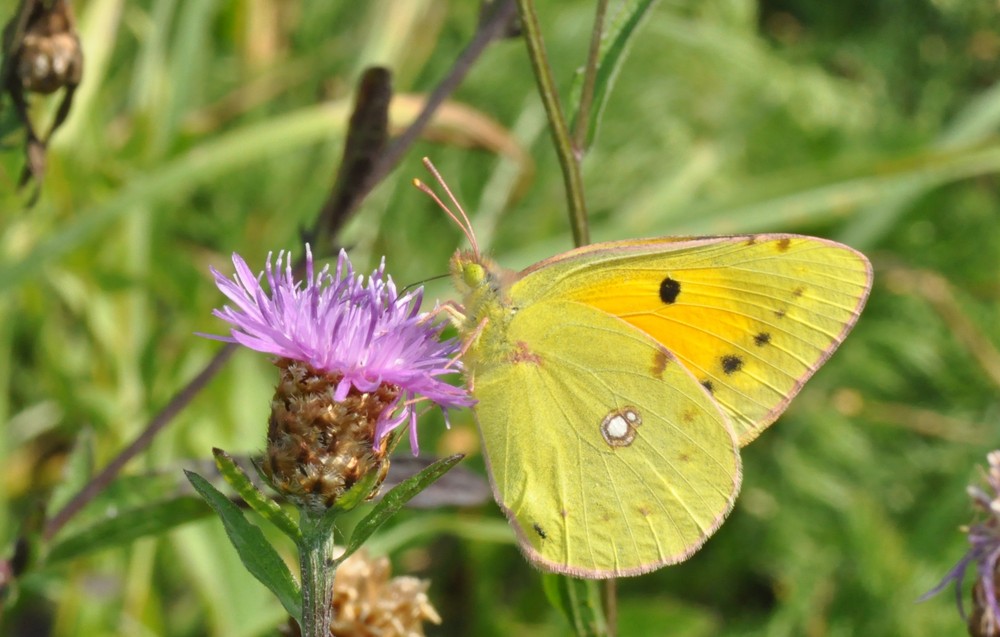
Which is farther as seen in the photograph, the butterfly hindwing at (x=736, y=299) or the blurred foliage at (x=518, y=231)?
the blurred foliage at (x=518, y=231)

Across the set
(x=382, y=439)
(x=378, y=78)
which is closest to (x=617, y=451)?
(x=382, y=439)

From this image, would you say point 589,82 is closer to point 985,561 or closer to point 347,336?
point 347,336

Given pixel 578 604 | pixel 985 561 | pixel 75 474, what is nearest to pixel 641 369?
pixel 578 604

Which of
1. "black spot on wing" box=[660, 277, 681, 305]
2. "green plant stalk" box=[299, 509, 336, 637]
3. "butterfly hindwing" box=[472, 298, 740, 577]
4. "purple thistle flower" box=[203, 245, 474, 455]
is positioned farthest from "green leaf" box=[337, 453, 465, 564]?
"black spot on wing" box=[660, 277, 681, 305]

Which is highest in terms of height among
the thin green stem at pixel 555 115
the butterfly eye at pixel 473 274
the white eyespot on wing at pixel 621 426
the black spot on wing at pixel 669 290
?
the thin green stem at pixel 555 115

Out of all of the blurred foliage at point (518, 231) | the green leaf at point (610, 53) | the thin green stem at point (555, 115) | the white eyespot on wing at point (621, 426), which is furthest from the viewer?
the blurred foliage at point (518, 231)

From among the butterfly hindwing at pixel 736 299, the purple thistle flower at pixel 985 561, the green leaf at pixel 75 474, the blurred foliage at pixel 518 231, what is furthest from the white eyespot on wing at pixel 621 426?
the green leaf at pixel 75 474

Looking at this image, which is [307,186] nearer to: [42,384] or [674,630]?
[42,384]

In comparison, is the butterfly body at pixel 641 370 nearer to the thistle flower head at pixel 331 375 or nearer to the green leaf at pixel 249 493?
the thistle flower head at pixel 331 375
